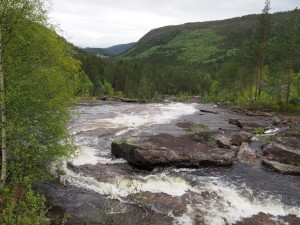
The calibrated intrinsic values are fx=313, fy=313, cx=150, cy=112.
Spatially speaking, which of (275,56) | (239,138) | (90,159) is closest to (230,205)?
(90,159)

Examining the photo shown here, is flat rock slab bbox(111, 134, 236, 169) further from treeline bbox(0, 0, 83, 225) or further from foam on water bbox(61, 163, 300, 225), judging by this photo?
treeline bbox(0, 0, 83, 225)

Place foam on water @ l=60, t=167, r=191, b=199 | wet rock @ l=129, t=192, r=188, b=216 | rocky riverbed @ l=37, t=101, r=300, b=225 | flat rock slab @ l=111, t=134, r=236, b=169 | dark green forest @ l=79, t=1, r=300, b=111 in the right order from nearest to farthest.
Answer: rocky riverbed @ l=37, t=101, r=300, b=225, wet rock @ l=129, t=192, r=188, b=216, foam on water @ l=60, t=167, r=191, b=199, flat rock slab @ l=111, t=134, r=236, b=169, dark green forest @ l=79, t=1, r=300, b=111

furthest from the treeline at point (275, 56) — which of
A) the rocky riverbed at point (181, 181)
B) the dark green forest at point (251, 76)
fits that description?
the rocky riverbed at point (181, 181)

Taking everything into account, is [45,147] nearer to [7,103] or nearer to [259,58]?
[7,103]

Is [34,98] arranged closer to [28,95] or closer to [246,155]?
[28,95]

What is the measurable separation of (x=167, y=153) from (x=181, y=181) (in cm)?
406

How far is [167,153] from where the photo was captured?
2569 cm

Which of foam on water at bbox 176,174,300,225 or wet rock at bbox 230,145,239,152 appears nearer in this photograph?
foam on water at bbox 176,174,300,225

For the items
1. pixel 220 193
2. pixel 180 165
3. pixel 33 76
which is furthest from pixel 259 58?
pixel 33 76

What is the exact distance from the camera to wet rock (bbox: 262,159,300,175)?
80.1ft

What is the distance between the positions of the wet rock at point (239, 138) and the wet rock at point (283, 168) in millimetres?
6382

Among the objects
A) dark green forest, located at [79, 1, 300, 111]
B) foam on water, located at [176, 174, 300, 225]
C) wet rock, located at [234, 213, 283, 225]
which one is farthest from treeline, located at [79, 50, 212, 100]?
wet rock, located at [234, 213, 283, 225]

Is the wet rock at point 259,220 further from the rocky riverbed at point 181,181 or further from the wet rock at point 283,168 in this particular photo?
the wet rock at point 283,168

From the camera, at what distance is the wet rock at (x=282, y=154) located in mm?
27266
